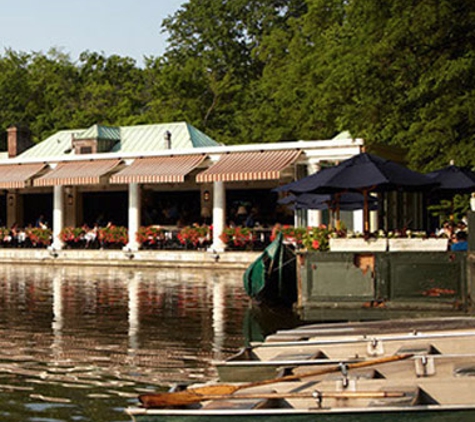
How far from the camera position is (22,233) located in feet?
130

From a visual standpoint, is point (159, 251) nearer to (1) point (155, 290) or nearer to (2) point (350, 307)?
(1) point (155, 290)

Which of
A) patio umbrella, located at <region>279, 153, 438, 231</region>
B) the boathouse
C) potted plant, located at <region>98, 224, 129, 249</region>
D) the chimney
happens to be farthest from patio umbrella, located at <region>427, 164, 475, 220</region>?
the chimney

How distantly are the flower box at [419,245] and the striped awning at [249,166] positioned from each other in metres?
15.6

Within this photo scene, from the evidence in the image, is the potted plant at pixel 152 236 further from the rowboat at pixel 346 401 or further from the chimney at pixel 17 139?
the rowboat at pixel 346 401

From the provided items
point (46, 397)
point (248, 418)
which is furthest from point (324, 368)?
point (46, 397)

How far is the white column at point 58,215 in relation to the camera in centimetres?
3850

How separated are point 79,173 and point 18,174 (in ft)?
12.1

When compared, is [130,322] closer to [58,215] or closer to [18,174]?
[58,215]

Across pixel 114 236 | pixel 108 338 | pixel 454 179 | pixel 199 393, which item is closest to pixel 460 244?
pixel 454 179

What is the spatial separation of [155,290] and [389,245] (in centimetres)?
852

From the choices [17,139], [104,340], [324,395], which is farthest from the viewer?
[17,139]

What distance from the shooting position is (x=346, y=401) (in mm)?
6875

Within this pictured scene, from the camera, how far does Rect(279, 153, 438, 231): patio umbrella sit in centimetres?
1820

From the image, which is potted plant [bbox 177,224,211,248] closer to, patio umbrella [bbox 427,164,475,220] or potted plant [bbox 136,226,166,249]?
potted plant [bbox 136,226,166,249]
